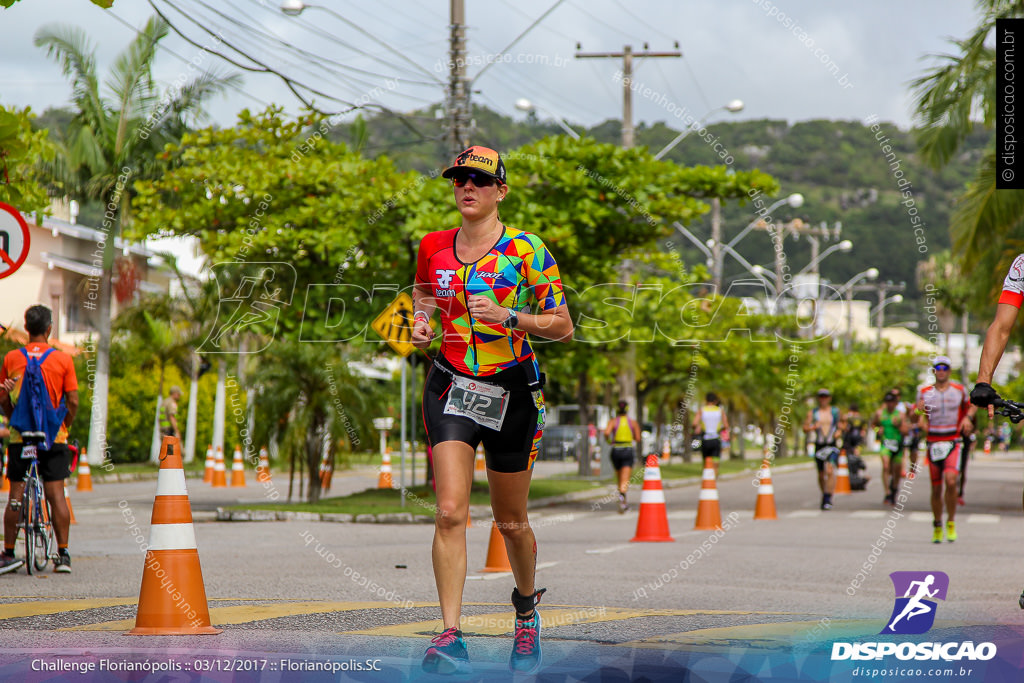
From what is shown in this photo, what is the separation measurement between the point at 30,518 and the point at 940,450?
862 cm

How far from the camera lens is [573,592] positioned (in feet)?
27.6

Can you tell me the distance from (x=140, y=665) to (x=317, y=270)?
14754 mm

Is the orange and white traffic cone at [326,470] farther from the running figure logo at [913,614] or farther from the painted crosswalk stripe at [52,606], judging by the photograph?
the running figure logo at [913,614]

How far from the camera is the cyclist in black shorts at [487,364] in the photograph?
496 cm

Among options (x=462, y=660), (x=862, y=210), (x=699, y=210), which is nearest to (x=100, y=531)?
(x=699, y=210)

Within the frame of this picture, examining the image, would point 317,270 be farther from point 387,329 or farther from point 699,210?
point 699,210

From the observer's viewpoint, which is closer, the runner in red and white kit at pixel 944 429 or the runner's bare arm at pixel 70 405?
the runner's bare arm at pixel 70 405

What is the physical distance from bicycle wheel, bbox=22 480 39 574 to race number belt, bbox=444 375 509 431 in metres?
5.63

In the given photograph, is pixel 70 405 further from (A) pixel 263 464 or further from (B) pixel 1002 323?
(A) pixel 263 464

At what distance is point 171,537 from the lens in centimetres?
599

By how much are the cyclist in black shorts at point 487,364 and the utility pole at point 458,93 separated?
1270cm

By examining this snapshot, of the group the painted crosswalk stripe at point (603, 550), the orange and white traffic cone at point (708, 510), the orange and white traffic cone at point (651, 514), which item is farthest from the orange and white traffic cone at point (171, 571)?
Result: the orange and white traffic cone at point (708, 510)

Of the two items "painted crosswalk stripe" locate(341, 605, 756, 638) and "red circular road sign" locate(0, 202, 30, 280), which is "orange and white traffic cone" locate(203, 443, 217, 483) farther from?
"painted crosswalk stripe" locate(341, 605, 756, 638)

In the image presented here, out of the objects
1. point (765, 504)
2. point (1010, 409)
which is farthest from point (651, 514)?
point (1010, 409)
